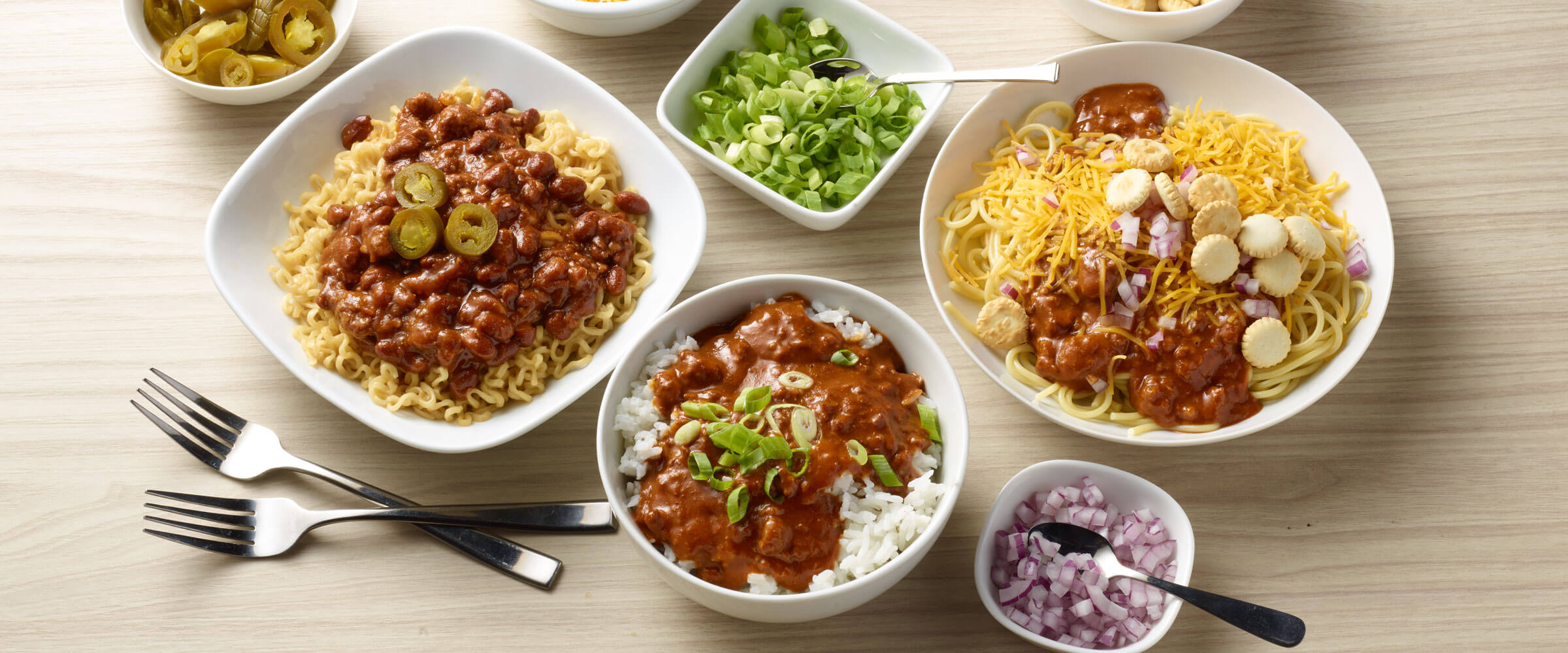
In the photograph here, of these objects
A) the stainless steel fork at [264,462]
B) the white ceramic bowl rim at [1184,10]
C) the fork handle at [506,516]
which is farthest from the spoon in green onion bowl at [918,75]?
the stainless steel fork at [264,462]

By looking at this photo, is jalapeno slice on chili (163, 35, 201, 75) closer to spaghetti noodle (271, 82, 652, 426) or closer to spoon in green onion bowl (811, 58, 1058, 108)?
spaghetti noodle (271, 82, 652, 426)

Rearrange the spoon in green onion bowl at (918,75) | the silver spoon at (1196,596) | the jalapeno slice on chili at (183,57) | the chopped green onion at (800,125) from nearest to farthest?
the silver spoon at (1196,596) → the spoon in green onion bowl at (918,75) → the chopped green onion at (800,125) → the jalapeno slice on chili at (183,57)

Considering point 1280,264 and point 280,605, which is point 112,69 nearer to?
point 280,605

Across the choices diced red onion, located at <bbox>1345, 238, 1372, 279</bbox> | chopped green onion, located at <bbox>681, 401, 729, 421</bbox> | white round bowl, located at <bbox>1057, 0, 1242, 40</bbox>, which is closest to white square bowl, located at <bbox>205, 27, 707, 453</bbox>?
chopped green onion, located at <bbox>681, 401, 729, 421</bbox>

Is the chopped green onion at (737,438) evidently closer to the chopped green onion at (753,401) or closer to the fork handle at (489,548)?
the chopped green onion at (753,401)

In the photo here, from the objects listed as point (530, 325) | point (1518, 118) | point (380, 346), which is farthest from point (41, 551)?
point (1518, 118)

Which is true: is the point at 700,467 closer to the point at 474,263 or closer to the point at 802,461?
the point at 802,461
